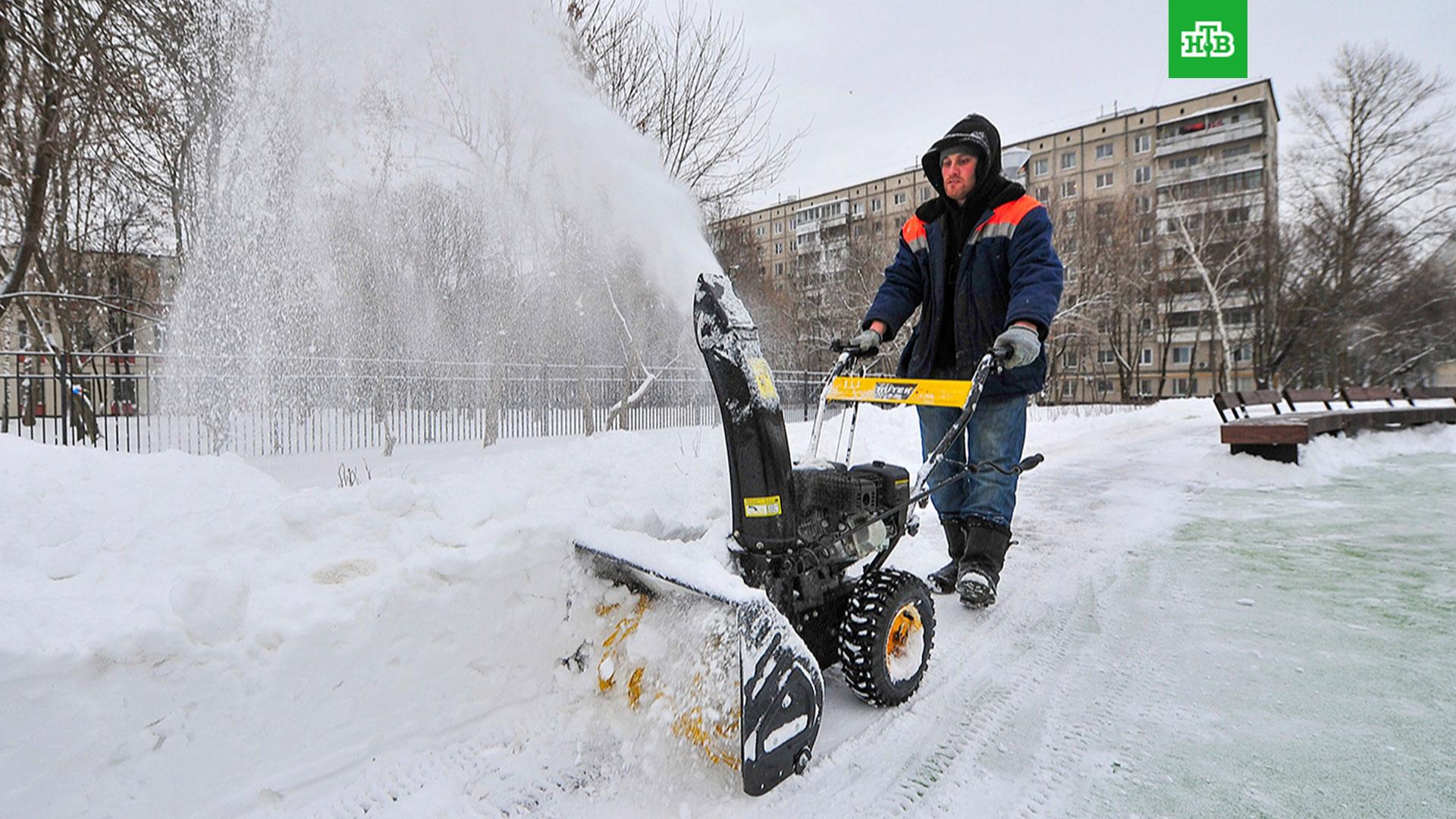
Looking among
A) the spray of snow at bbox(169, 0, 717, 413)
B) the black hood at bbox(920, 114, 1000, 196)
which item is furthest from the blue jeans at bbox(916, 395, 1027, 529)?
the spray of snow at bbox(169, 0, 717, 413)

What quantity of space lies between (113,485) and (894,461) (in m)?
6.69

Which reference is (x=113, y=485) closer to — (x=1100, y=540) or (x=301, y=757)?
(x=301, y=757)

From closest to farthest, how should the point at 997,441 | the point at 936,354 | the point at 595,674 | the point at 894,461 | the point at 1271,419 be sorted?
the point at 595,674
the point at 997,441
the point at 936,354
the point at 894,461
the point at 1271,419

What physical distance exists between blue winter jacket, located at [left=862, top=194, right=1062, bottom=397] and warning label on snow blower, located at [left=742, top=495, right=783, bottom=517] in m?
1.54

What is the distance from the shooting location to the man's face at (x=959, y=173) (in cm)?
317

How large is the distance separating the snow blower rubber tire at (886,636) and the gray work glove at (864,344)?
3.71 ft

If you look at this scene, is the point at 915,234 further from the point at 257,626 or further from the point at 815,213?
the point at 815,213

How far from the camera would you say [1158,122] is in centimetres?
4672

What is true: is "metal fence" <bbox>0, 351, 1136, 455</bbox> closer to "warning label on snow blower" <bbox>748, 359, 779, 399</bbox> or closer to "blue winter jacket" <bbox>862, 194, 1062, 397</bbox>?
"blue winter jacket" <bbox>862, 194, 1062, 397</bbox>

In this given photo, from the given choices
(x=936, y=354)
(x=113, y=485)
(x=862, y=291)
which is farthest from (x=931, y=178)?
(x=862, y=291)

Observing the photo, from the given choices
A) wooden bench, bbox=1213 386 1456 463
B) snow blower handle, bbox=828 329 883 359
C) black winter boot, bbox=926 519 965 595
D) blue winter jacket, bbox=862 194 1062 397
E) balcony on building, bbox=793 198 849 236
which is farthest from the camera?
balcony on building, bbox=793 198 849 236

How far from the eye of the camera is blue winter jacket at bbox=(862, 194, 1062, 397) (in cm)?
291

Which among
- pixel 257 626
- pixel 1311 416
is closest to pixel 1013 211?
pixel 257 626

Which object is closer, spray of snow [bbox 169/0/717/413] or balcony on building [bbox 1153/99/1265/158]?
spray of snow [bbox 169/0/717/413]
